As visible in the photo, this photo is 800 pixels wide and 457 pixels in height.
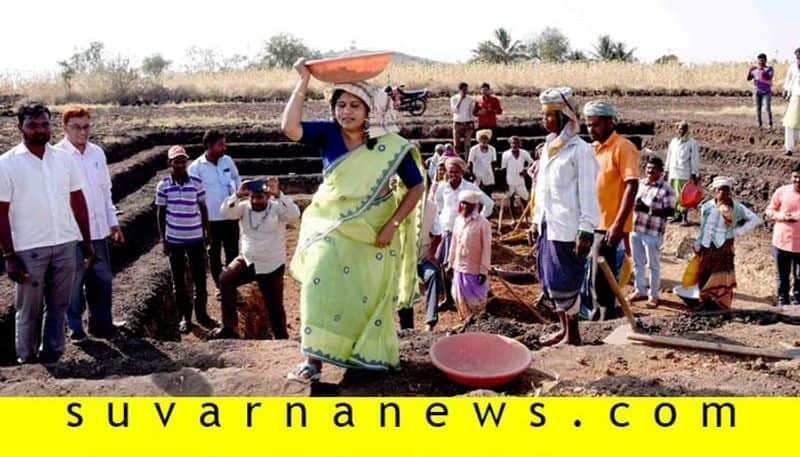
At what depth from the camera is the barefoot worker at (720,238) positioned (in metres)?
6.52

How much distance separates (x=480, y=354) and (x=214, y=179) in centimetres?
365

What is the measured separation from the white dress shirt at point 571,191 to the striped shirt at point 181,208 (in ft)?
10.2

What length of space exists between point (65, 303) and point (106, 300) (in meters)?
0.80

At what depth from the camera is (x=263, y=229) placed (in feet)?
18.7

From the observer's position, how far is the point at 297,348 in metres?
4.49

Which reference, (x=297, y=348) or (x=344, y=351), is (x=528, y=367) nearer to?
(x=344, y=351)

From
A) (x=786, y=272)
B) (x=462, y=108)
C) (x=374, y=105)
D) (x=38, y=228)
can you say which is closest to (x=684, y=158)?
(x=786, y=272)

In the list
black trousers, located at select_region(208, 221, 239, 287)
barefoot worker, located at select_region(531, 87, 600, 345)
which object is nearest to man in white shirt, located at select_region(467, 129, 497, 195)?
black trousers, located at select_region(208, 221, 239, 287)

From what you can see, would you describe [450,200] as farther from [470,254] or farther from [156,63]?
[156,63]

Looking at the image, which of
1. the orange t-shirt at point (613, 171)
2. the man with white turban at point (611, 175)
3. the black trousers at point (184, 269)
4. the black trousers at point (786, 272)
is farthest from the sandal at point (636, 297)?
the black trousers at point (184, 269)

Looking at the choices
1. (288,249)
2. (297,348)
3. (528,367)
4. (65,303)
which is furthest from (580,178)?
(288,249)

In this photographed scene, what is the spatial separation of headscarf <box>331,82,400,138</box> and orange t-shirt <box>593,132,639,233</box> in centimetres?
174

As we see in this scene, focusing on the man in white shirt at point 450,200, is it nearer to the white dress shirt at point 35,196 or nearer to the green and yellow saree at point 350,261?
the green and yellow saree at point 350,261

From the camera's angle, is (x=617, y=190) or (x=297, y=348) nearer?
(x=297, y=348)
